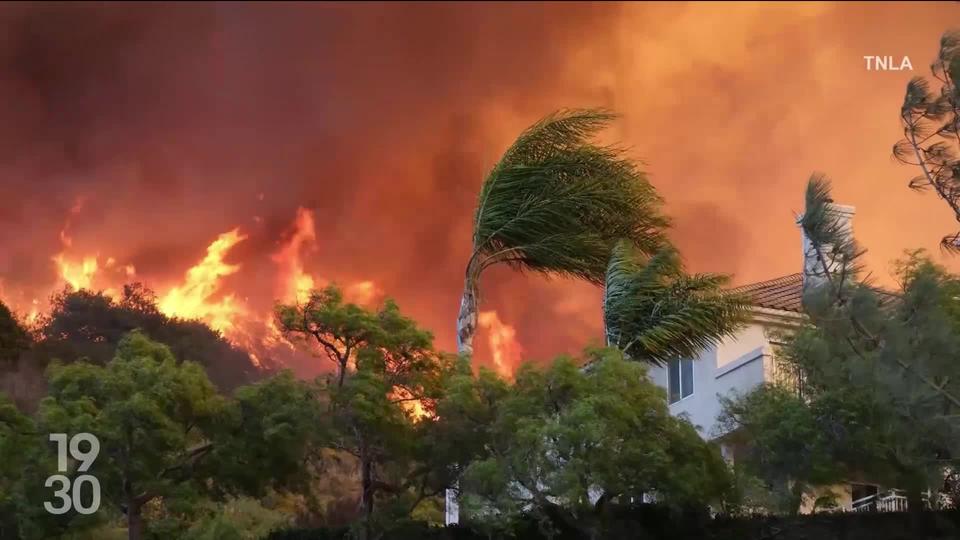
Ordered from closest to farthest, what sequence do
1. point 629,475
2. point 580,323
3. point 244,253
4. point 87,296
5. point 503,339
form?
1. point 629,475
2. point 503,339
3. point 580,323
4. point 244,253
5. point 87,296

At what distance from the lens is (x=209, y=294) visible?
45750 mm

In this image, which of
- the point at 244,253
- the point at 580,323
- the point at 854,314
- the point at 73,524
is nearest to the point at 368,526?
the point at 73,524

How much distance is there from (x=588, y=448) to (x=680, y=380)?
10095 mm

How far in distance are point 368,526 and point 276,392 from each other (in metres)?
3.02

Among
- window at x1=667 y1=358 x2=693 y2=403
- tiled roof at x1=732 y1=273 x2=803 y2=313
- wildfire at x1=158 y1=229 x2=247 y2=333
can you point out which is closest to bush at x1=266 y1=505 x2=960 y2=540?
tiled roof at x1=732 y1=273 x2=803 y2=313

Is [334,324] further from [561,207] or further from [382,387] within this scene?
[561,207]

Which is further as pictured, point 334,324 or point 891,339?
point 334,324

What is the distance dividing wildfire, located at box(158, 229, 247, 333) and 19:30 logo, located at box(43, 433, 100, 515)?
24.2m

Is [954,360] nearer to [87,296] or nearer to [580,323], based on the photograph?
[580,323]

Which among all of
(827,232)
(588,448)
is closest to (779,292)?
(588,448)

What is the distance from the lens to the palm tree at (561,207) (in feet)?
70.4

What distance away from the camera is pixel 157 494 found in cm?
1980

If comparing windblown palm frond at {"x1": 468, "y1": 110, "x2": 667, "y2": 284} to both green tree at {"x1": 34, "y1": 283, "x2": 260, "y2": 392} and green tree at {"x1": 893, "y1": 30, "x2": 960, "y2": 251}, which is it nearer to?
green tree at {"x1": 893, "y1": 30, "x2": 960, "y2": 251}

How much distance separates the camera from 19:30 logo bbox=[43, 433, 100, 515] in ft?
61.7
